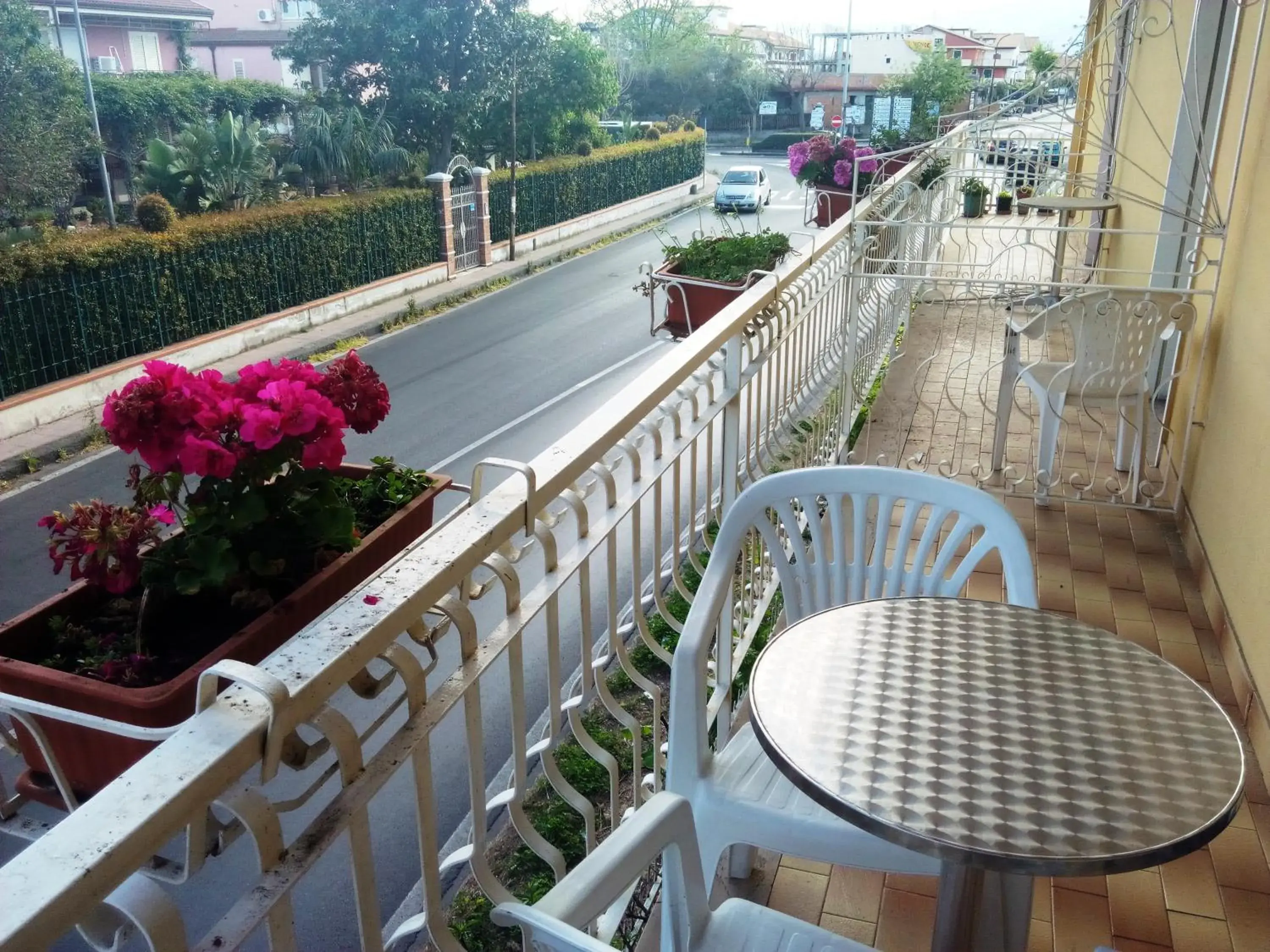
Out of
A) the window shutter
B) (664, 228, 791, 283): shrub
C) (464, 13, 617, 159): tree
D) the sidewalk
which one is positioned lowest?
the sidewalk

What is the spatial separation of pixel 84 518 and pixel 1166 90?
5.56 meters

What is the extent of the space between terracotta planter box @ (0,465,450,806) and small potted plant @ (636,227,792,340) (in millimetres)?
1775

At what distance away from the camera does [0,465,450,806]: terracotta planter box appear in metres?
1.25

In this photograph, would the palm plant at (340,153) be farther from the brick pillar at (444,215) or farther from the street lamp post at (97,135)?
the street lamp post at (97,135)

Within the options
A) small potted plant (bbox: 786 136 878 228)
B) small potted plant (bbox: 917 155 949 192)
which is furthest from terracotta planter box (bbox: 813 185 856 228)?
small potted plant (bbox: 917 155 949 192)

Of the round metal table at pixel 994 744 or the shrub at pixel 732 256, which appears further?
the shrub at pixel 732 256

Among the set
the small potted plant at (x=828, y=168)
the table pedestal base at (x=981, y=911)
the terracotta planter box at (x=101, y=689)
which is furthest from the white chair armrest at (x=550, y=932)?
the small potted plant at (x=828, y=168)

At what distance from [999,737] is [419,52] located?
21121 mm

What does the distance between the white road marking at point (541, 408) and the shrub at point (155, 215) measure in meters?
4.72

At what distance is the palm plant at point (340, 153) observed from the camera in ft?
51.8

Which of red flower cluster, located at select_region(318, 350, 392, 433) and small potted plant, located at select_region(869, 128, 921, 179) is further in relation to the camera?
small potted plant, located at select_region(869, 128, 921, 179)

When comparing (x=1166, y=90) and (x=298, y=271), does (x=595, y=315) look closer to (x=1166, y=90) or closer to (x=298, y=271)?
(x=298, y=271)

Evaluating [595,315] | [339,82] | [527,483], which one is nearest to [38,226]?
[595,315]

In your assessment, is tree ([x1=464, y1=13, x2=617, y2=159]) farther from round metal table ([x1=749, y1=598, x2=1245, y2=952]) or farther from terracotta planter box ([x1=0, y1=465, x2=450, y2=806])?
round metal table ([x1=749, y1=598, x2=1245, y2=952])
